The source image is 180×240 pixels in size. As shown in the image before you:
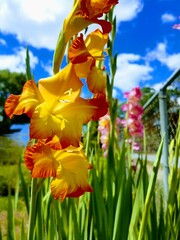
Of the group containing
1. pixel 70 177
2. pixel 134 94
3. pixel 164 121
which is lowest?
pixel 70 177

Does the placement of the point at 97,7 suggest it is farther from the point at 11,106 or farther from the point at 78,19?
the point at 11,106

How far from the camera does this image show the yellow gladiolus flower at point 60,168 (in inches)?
21.5

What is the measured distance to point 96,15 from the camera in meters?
0.57

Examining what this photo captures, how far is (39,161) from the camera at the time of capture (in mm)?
546

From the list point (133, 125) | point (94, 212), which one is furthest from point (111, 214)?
point (133, 125)

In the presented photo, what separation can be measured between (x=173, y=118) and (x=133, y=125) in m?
0.77

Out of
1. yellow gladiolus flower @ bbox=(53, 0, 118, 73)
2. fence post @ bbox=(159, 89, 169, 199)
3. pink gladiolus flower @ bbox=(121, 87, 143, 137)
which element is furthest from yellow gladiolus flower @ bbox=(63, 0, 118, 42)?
pink gladiolus flower @ bbox=(121, 87, 143, 137)

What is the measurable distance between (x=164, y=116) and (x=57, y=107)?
2284mm

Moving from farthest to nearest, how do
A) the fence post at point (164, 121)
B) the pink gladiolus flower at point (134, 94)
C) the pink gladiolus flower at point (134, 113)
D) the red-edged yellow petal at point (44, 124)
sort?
1. the pink gladiolus flower at point (134, 94)
2. the pink gladiolus flower at point (134, 113)
3. the fence post at point (164, 121)
4. the red-edged yellow petal at point (44, 124)

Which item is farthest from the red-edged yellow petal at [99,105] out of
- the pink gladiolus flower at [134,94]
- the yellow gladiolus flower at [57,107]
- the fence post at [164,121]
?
the pink gladiolus flower at [134,94]

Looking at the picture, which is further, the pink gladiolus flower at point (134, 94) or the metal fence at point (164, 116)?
the pink gladiolus flower at point (134, 94)

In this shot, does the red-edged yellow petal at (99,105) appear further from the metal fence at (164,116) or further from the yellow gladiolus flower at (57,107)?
the metal fence at (164,116)

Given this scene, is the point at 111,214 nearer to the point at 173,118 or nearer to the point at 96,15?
the point at 96,15

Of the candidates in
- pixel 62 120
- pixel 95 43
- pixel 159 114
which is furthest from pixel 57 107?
pixel 159 114
